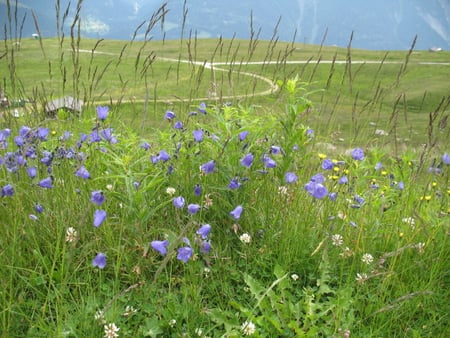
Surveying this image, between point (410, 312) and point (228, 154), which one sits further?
point (228, 154)

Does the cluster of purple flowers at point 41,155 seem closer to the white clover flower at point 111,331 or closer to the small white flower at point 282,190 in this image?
the white clover flower at point 111,331

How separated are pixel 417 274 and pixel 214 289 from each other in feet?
4.45

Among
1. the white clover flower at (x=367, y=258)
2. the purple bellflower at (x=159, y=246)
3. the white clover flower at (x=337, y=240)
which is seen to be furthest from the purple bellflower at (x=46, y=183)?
the white clover flower at (x=367, y=258)

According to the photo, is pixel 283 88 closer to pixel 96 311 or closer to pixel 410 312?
pixel 410 312

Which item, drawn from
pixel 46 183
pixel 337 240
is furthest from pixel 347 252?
pixel 46 183

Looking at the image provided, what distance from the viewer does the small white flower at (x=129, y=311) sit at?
2.29m

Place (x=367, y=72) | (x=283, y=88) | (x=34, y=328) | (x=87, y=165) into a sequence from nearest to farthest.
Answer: (x=34, y=328), (x=87, y=165), (x=283, y=88), (x=367, y=72)

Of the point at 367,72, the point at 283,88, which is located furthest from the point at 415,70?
the point at 283,88

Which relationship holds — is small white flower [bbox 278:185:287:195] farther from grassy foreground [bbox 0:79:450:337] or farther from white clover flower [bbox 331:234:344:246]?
white clover flower [bbox 331:234:344:246]

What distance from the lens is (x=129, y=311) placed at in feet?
7.98

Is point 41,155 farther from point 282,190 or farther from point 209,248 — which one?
point 282,190

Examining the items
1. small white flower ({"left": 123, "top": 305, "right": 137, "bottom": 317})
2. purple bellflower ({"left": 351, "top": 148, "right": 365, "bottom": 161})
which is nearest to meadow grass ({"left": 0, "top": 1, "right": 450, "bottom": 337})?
small white flower ({"left": 123, "top": 305, "right": 137, "bottom": 317})

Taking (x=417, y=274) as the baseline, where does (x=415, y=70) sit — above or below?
above

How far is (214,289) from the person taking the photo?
2.67m
